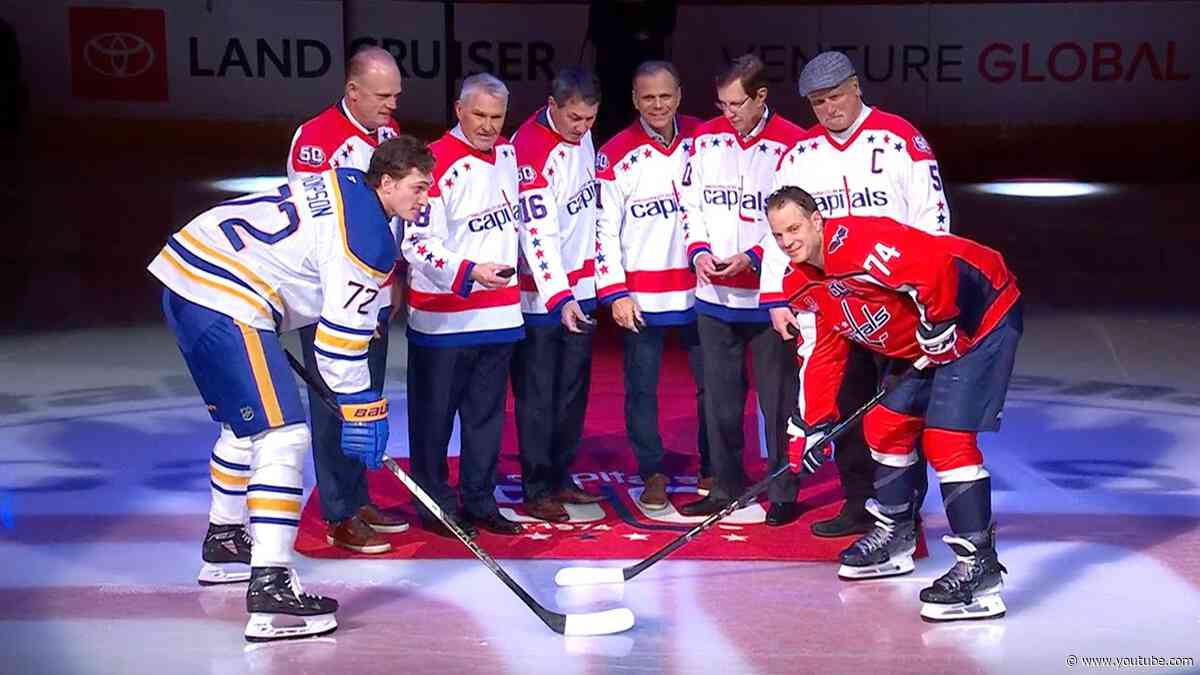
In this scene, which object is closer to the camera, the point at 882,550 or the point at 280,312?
the point at 280,312

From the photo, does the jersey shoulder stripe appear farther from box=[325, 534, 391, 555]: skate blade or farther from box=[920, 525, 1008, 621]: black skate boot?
box=[920, 525, 1008, 621]: black skate boot

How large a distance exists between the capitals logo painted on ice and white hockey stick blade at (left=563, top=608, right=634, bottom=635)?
89 cm

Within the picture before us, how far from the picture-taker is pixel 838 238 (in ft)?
13.5

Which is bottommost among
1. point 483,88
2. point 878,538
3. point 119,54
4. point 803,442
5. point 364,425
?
point 878,538

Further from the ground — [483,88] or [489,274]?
[483,88]

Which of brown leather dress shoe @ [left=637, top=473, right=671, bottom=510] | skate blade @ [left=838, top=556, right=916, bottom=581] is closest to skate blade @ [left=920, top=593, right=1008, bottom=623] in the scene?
skate blade @ [left=838, top=556, right=916, bottom=581]

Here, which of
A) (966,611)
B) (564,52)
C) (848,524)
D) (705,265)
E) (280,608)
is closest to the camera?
(280,608)

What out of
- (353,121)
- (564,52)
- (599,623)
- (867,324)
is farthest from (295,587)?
(564,52)

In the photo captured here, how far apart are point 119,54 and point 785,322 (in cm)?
960

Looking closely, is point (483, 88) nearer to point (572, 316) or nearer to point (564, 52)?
point (572, 316)

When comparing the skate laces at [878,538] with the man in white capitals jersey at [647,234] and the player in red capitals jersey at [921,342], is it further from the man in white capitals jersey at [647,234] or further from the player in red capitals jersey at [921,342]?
the man in white capitals jersey at [647,234]

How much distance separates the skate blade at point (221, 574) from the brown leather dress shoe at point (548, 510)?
3.12ft

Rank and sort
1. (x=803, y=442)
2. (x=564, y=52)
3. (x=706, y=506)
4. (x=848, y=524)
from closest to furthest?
(x=803, y=442) → (x=848, y=524) → (x=706, y=506) → (x=564, y=52)

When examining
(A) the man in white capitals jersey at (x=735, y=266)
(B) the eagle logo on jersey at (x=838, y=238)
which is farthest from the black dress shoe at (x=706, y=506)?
(B) the eagle logo on jersey at (x=838, y=238)
